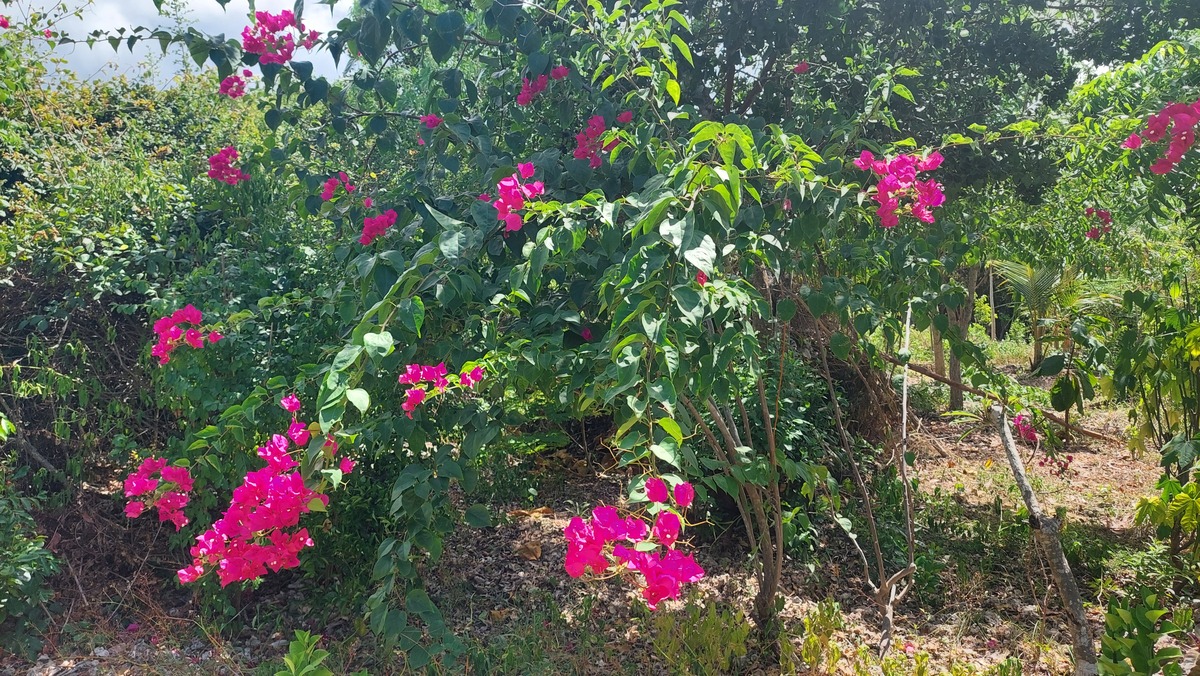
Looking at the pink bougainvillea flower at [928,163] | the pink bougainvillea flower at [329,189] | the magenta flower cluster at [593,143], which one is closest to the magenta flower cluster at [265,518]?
the pink bougainvillea flower at [329,189]

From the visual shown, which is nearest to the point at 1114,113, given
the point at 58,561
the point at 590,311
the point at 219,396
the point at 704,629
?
the point at 590,311

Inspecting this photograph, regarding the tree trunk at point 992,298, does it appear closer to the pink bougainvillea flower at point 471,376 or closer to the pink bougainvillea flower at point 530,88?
the pink bougainvillea flower at point 530,88

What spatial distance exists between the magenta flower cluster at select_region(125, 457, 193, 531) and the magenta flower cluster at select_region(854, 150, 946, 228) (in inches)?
80.1

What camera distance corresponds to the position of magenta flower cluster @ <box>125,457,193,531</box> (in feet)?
6.95

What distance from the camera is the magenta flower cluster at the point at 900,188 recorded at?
2.05m

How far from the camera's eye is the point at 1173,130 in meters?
2.22

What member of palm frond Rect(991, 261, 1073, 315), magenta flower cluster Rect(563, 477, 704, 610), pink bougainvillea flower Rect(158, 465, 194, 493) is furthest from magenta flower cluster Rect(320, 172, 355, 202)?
palm frond Rect(991, 261, 1073, 315)

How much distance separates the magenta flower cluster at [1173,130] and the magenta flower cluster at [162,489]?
9.65 feet

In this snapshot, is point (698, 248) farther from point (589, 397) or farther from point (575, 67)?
point (575, 67)

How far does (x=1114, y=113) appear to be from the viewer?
2.74 m

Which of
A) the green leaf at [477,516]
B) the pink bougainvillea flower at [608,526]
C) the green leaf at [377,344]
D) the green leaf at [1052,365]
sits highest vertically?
the green leaf at [377,344]

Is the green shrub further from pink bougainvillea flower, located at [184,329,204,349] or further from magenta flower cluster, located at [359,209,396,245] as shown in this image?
pink bougainvillea flower, located at [184,329,204,349]

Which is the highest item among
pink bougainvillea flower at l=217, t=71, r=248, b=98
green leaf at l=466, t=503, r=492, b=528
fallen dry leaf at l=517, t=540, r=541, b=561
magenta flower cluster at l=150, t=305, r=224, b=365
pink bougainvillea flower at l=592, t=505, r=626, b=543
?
pink bougainvillea flower at l=217, t=71, r=248, b=98

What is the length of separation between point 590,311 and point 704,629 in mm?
1110
